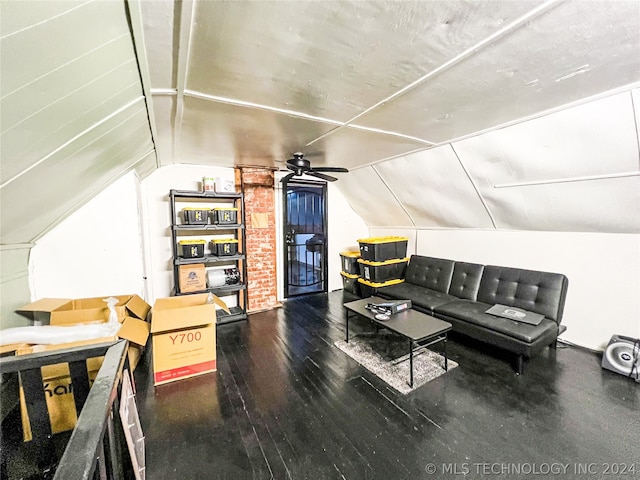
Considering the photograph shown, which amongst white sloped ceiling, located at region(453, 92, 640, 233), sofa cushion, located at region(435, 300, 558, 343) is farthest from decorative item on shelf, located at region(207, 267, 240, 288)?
white sloped ceiling, located at region(453, 92, 640, 233)

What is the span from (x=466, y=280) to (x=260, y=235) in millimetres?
3013

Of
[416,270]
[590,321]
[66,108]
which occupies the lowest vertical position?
[590,321]

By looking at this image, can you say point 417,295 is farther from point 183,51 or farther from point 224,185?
point 183,51

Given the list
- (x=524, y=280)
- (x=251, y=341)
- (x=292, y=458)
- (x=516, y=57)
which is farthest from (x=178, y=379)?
(x=524, y=280)

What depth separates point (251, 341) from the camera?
3064 mm

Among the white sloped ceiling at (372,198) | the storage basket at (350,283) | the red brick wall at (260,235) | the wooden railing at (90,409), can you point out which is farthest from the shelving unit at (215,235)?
the wooden railing at (90,409)

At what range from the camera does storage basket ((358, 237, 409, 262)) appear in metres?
4.11

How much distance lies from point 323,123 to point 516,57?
1.35m

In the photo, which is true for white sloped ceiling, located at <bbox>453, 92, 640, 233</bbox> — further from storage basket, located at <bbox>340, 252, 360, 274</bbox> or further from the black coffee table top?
storage basket, located at <bbox>340, 252, 360, 274</bbox>

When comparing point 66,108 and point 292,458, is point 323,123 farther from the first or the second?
point 292,458

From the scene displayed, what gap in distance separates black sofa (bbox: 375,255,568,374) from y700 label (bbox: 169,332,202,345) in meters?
2.48

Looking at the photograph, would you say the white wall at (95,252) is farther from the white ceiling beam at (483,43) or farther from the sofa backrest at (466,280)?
the sofa backrest at (466,280)

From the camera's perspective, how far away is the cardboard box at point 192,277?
3.33m

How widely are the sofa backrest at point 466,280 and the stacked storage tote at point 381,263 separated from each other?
925 mm
